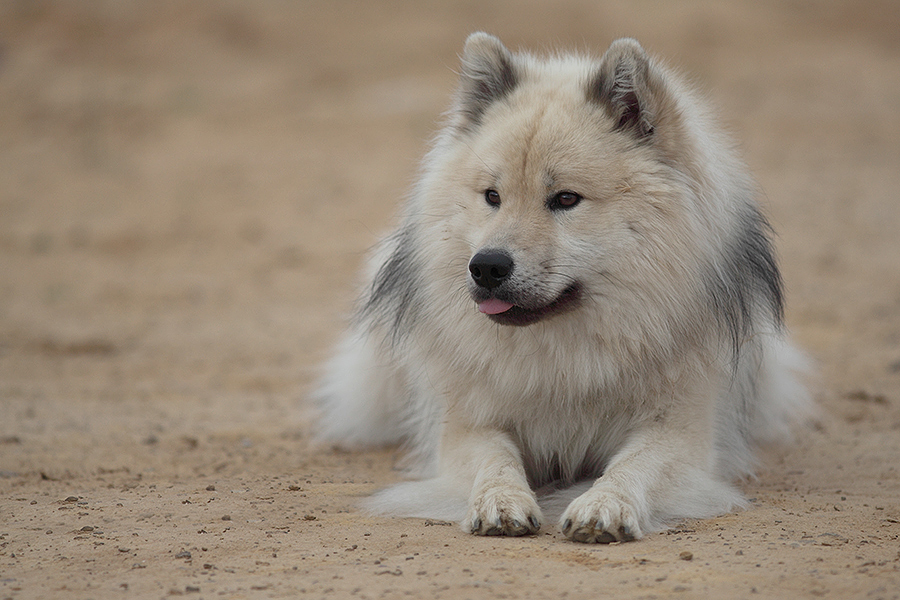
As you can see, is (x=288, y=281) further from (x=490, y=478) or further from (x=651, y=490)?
(x=651, y=490)

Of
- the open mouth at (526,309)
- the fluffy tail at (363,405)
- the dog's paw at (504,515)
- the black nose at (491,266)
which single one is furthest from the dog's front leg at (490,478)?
the fluffy tail at (363,405)

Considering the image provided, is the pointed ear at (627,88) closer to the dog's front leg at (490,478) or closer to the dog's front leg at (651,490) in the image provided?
the dog's front leg at (651,490)

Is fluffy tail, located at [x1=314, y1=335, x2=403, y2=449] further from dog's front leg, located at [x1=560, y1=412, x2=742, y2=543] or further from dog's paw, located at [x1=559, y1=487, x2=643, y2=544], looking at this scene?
dog's paw, located at [x1=559, y1=487, x2=643, y2=544]

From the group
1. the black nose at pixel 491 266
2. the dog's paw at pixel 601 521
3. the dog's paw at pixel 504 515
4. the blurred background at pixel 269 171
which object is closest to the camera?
the dog's paw at pixel 601 521

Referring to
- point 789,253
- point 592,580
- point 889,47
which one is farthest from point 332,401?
point 889,47

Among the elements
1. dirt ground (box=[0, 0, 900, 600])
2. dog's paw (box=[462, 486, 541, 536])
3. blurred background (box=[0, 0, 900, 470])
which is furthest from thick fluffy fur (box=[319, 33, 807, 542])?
blurred background (box=[0, 0, 900, 470])

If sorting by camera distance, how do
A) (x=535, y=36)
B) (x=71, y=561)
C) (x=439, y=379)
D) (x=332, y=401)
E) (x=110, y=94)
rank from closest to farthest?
(x=71, y=561) < (x=439, y=379) < (x=332, y=401) < (x=110, y=94) < (x=535, y=36)

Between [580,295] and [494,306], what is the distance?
34 centimetres

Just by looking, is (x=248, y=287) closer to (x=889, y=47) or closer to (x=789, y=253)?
(x=789, y=253)

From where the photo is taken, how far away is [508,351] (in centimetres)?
348

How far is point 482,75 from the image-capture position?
3.72 meters

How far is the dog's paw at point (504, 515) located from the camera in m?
2.97

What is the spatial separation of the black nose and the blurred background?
50.6 inches

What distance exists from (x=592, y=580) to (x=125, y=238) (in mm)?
8835
